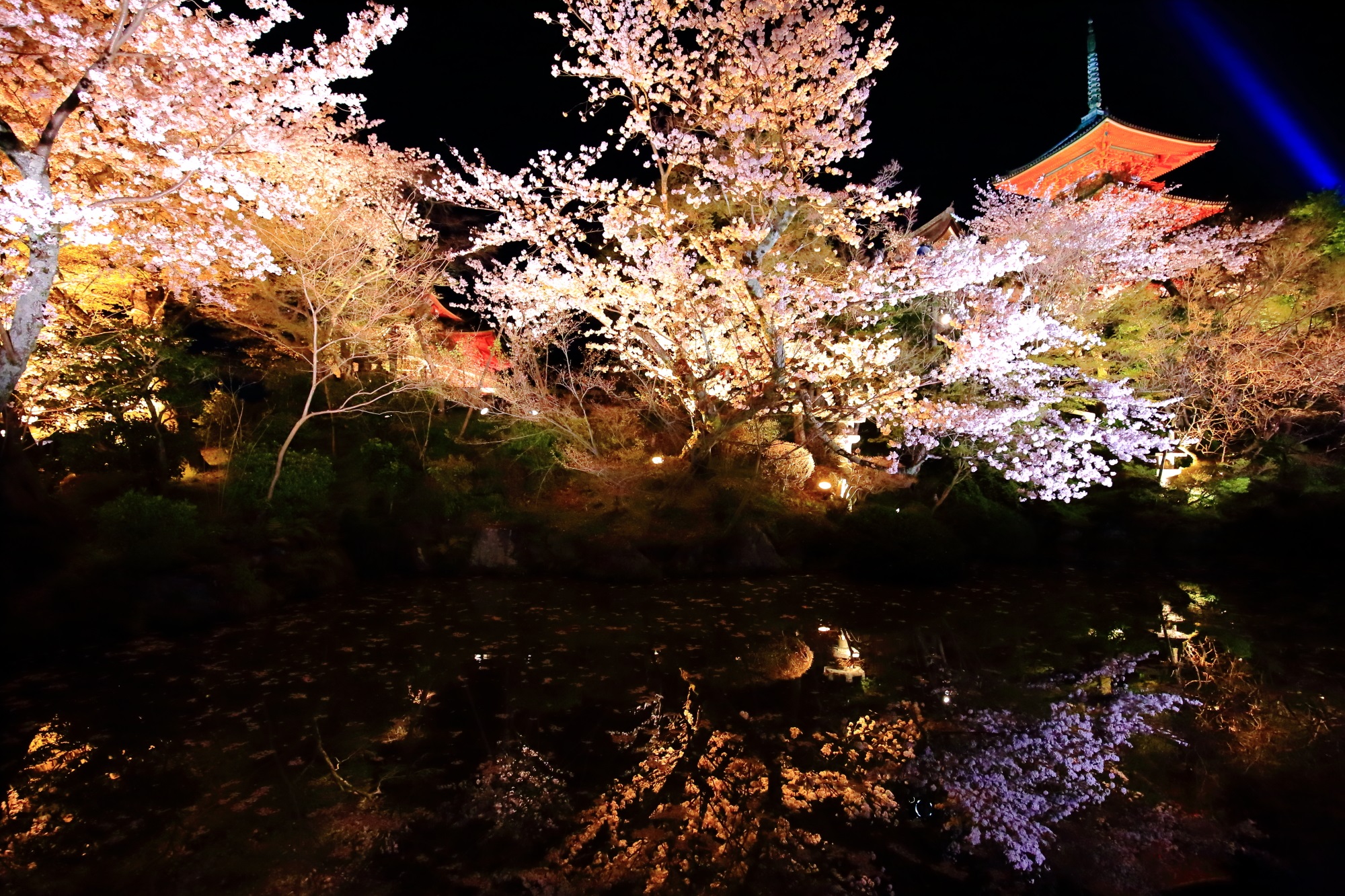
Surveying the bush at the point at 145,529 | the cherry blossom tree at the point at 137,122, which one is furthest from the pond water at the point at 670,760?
the cherry blossom tree at the point at 137,122

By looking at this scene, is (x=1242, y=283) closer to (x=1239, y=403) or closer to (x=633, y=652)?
(x=1239, y=403)

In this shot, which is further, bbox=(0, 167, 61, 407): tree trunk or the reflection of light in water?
the reflection of light in water

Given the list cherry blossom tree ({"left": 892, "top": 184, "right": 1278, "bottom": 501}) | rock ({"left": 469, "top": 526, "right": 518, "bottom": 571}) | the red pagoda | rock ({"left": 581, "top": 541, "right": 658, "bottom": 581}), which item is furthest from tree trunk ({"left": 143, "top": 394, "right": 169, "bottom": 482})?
the red pagoda

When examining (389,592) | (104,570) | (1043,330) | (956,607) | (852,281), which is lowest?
(956,607)

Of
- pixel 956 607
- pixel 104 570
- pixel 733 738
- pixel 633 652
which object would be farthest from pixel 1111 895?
pixel 104 570

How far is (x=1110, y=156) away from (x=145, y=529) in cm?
3320

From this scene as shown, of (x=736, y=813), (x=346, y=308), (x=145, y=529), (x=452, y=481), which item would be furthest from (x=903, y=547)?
(x=346, y=308)

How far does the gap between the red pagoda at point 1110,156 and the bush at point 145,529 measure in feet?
85.2

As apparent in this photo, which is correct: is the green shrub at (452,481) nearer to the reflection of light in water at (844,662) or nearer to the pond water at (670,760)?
the pond water at (670,760)

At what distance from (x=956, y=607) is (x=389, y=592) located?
9730mm

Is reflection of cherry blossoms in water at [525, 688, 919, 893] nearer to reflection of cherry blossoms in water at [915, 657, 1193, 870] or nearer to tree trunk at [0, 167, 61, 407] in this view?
reflection of cherry blossoms in water at [915, 657, 1193, 870]

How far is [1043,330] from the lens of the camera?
1088cm

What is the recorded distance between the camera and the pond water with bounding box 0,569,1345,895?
384cm

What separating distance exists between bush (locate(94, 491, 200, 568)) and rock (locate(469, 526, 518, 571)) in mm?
4637
